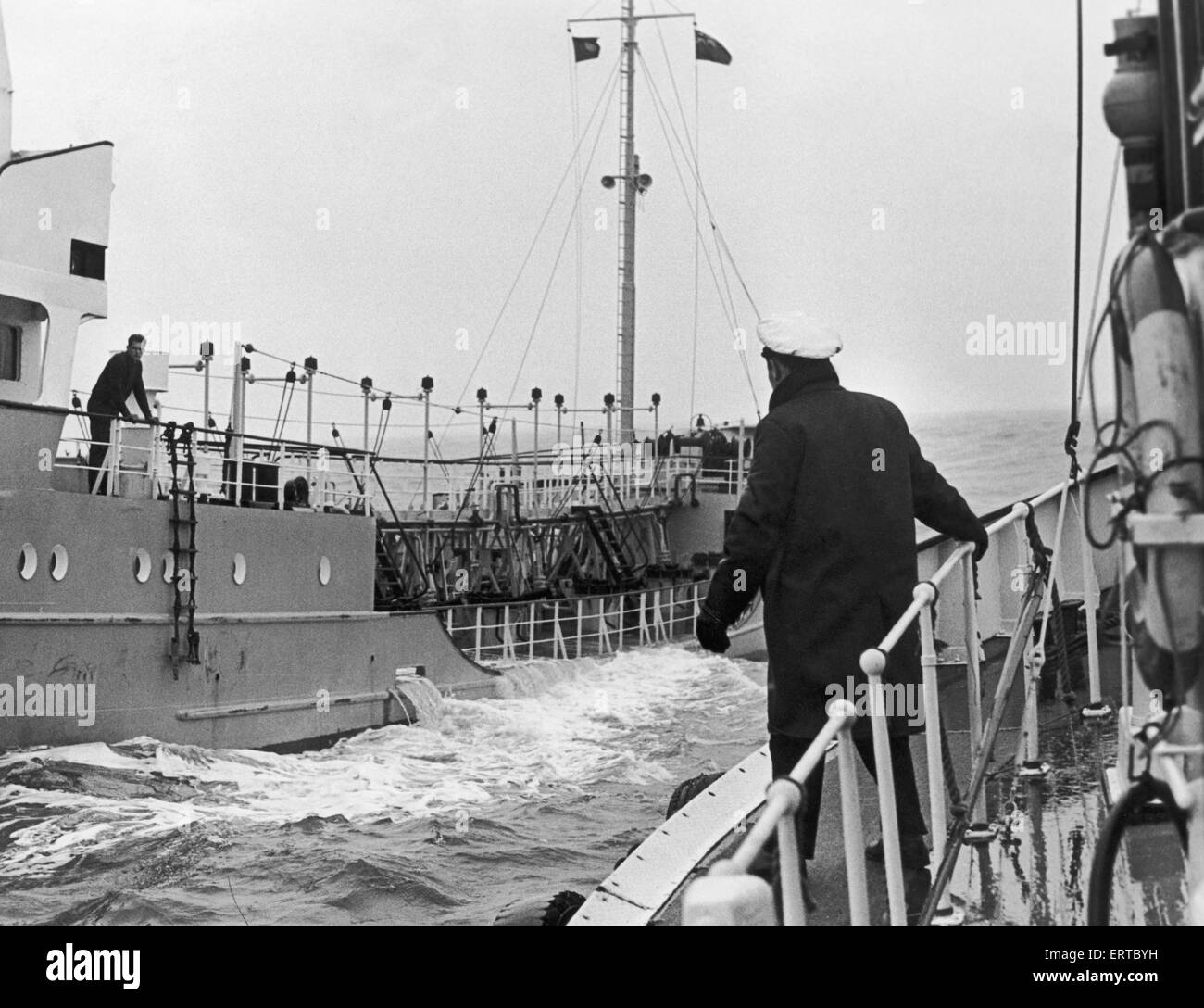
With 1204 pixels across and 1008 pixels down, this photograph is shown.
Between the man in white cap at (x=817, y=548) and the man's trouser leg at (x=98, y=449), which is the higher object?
the man's trouser leg at (x=98, y=449)

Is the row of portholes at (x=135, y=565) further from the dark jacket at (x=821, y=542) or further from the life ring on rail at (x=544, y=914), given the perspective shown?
the dark jacket at (x=821, y=542)

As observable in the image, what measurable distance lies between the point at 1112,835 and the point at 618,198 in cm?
2130

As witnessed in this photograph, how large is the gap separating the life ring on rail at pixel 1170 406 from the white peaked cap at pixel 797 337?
47.3 inches

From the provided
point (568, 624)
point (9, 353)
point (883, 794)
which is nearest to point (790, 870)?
point (883, 794)

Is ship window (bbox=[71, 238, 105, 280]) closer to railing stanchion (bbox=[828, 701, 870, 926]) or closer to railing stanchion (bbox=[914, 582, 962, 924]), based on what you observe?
railing stanchion (bbox=[914, 582, 962, 924])

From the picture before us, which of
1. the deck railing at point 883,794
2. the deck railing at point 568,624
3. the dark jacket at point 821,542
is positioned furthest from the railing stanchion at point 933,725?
the deck railing at point 568,624

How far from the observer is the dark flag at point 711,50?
2028 cm

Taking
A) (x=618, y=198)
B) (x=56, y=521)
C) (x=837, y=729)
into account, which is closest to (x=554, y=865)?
(x=56, y=521)

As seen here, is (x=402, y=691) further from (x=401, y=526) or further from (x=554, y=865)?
(x=554, y=865)

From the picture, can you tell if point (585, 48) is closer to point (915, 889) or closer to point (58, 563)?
point (58, 563)

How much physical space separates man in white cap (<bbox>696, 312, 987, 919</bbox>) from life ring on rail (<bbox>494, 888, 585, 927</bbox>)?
1511 millimetres

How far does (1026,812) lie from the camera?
13.4ft

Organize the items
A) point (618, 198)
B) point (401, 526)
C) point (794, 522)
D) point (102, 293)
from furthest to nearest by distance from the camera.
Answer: point (618, 198), point (401, 526), point (102, 293), point (794, 522)
